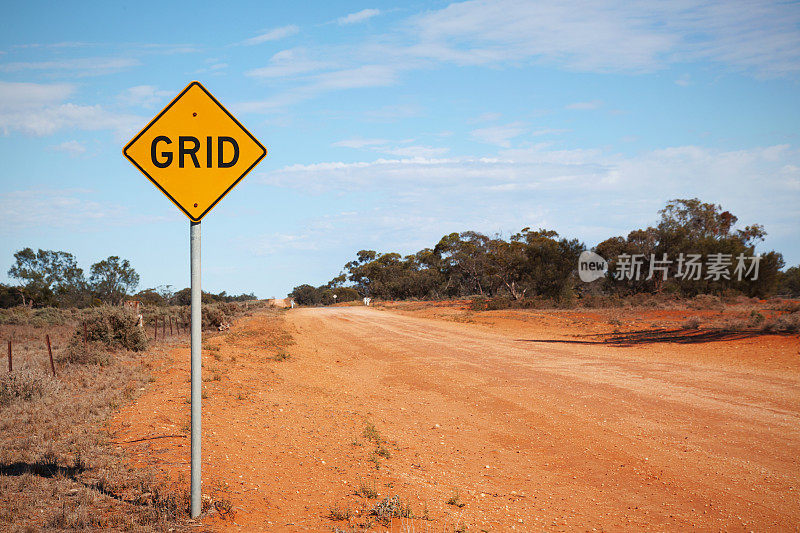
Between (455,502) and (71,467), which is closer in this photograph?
(455,502)

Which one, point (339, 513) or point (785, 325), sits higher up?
point (785, 325)

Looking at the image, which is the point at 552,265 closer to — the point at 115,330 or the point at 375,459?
the point at 115,330

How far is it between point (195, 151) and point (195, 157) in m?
0.05

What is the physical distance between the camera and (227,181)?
15.2ft

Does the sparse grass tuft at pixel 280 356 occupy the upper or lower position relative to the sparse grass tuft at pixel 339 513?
lower

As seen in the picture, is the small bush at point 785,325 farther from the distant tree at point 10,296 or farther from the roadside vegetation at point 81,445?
the distant tree at point 10,296

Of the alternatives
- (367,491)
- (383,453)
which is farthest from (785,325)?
(367,491)

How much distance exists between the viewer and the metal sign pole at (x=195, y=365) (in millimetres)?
4418

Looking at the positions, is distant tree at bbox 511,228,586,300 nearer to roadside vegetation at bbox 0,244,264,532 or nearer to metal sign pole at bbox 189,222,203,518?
roadside vegetation at bbox 0,244,264,532

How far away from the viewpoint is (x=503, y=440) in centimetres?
766

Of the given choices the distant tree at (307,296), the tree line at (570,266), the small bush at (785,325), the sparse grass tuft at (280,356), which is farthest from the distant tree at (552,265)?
the distant tree at (307,296)

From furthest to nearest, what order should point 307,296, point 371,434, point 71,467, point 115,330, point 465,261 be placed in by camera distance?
1. point 307,296
2. point 465,261
3. point 115,330
4. point 371,434
5. point 71,467

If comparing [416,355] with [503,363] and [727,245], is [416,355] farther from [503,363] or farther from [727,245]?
[727,245]

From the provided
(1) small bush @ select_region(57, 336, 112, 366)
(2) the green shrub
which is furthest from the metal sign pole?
(1) small bush @ select_region(57, 336, 112, 366)
